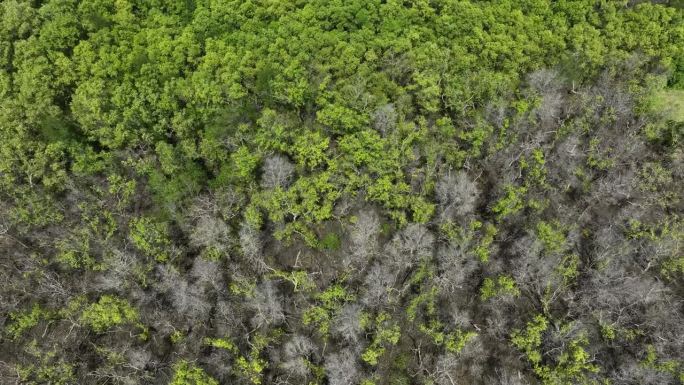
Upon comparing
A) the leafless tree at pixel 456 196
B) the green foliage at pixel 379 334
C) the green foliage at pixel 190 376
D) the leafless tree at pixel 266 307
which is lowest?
the green foliage at pixel 190 376

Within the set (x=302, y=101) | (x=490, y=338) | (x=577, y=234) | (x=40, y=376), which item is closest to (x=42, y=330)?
(x=40, y=376)

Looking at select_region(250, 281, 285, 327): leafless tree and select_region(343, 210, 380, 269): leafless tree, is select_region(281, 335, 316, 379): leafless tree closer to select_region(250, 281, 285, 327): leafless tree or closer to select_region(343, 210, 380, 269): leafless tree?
select_region(250, 281, 285, 327): leafless tree

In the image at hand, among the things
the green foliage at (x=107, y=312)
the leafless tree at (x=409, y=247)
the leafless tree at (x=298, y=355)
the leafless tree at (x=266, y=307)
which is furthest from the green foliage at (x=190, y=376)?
the leafless tree at (x=409, y=247)

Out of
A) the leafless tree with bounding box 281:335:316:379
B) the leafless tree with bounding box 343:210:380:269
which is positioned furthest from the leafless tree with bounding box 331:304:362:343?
the leafless tree with bounding box 343:210:380:269

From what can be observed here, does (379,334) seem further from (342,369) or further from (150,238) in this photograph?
(150,238)

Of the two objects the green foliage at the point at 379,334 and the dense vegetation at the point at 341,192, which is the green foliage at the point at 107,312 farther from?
the green foliage at the point at 379,334

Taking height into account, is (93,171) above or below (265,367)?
above

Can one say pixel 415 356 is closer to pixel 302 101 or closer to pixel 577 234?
pixel 577 234
